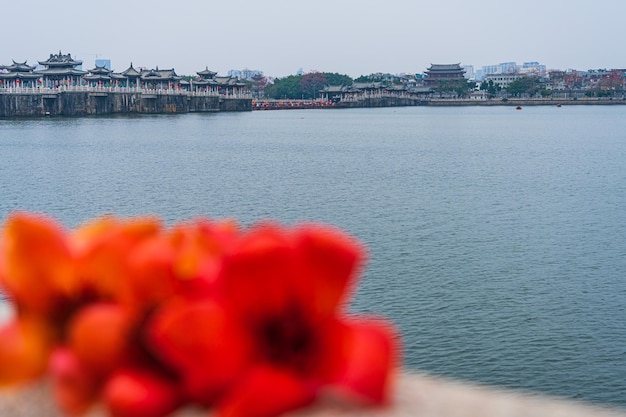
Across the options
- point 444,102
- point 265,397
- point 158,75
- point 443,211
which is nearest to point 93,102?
point 158,75

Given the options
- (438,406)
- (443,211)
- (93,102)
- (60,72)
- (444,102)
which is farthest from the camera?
(444,102)

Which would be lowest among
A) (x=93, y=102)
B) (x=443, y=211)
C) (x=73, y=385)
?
(x=443, y=211)

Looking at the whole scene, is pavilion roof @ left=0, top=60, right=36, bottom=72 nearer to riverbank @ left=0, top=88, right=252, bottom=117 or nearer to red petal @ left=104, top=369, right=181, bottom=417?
riverbank @ left=0, top=88, right=252, bottom=117

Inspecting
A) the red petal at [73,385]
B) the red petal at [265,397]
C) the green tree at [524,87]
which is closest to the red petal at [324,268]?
the red petal at [265,397]

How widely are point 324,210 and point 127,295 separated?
30.6m

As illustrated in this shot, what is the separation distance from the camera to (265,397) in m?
1.43

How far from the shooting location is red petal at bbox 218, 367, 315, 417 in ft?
4.65

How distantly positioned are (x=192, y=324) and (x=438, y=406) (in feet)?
1.41

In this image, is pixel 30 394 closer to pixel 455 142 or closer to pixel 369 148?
pixel 369 148

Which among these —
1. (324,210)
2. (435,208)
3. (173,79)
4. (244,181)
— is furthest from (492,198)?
(173,79)

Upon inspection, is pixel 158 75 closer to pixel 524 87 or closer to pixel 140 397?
pixel 524 87

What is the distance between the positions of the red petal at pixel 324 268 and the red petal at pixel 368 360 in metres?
0.06

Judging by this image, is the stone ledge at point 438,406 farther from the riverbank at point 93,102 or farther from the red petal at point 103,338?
the riverbank at point 93,102

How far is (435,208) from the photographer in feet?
107
